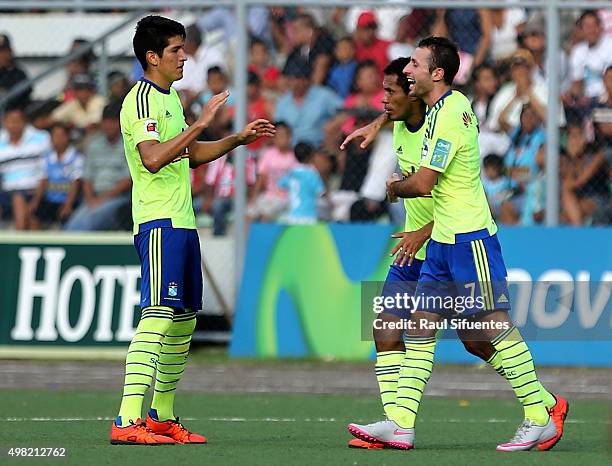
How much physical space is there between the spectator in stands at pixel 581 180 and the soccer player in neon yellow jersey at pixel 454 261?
6.74 m

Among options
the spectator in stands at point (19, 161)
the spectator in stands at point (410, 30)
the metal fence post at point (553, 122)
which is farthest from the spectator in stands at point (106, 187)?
the metal fence post at point (553, 122)

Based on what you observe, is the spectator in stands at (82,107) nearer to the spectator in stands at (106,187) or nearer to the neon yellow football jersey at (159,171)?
the spectator in stands at (106,187)

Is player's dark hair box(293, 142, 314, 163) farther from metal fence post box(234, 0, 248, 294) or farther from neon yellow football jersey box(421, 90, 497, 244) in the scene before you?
neon yellow football jersey box(421, 90, 497, 244)

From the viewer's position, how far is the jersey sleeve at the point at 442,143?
8195 mm

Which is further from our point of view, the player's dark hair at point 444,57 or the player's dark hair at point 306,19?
the player's dark hair at point 306,19

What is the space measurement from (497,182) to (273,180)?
238 cm

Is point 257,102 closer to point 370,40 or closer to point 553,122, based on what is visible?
point 370,40

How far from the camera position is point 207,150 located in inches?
345

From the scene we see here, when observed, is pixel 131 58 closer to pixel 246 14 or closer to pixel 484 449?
pixel 246 14

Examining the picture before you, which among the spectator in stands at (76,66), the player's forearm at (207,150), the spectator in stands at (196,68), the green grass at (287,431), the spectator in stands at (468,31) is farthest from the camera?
the spectator in stands at (76,66)

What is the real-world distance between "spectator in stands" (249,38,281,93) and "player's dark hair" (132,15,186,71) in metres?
7.42

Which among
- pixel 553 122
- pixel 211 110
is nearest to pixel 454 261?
pixel 211 110

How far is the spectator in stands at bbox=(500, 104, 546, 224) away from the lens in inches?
591

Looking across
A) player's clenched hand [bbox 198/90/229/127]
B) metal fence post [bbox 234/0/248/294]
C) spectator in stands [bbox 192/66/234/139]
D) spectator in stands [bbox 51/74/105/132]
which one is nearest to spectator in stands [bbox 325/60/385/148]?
metal fence post [bbox 234/0/248/294]
